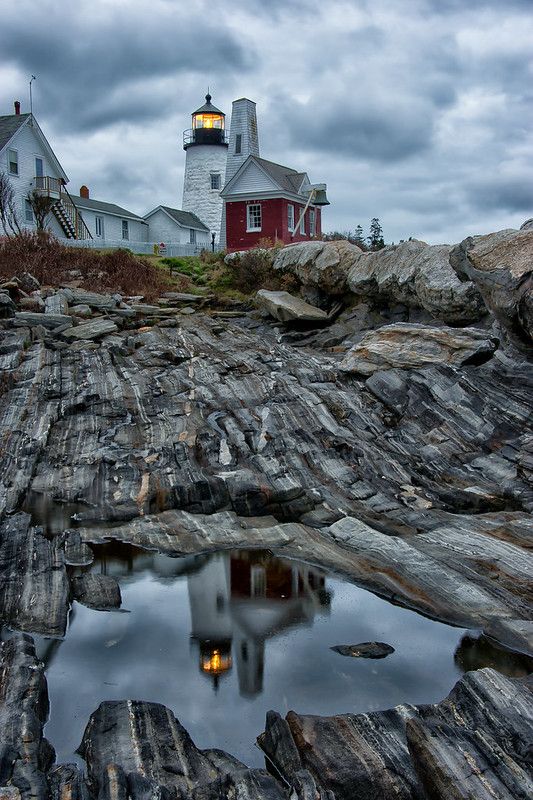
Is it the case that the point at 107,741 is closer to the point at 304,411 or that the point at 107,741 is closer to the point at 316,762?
the point at 316,762

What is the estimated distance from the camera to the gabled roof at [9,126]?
48.0 meters

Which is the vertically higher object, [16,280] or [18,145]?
[18,145]

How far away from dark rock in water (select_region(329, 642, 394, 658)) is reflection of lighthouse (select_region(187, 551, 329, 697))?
1.01 m

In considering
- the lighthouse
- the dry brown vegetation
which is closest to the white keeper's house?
the lighthouse

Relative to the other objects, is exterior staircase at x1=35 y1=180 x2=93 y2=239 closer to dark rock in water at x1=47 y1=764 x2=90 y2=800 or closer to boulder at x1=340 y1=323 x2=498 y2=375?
boulder at x1=340 y1=323 x2=498 y2=375

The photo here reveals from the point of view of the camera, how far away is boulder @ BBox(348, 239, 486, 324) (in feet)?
68.7

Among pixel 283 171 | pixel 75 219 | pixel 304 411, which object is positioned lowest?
pixel 304 411

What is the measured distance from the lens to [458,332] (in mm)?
19891

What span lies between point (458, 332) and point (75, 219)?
3859cm

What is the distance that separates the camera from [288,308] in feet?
90.5

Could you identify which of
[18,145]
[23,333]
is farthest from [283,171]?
[23,333]

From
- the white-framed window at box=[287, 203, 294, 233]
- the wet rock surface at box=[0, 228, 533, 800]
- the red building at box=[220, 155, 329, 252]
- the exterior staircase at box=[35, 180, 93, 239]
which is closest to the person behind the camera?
the wet rock surface at box=[0, 228, 533, 800]

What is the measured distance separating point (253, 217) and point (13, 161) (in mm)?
17136

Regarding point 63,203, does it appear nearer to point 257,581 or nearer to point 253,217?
point 253,217
